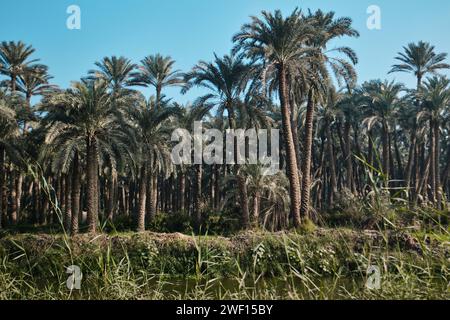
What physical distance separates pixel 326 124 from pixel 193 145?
461 inches

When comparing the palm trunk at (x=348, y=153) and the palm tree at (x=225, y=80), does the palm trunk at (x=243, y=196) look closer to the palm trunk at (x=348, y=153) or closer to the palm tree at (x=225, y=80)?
the palm tree at (x=225, y=80)

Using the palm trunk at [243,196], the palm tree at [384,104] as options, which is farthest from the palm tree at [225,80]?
the palm tree at [384,104]

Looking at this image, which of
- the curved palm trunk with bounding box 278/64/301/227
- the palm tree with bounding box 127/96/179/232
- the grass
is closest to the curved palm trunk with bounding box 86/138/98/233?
the palm tree with bounding box 127/96/179/232

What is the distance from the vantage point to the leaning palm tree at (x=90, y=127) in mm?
22250

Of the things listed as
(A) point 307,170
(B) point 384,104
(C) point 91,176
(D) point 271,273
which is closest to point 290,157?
(A) point 307,170

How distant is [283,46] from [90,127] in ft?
36.7

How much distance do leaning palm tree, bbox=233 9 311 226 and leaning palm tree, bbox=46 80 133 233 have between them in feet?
26.3

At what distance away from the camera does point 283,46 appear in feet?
75.0

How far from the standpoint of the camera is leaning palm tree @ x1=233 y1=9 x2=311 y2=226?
22.7 metres

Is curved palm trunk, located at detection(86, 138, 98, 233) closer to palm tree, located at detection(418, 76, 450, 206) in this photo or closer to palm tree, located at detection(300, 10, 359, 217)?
palm tree, located at detection(300, 10, 359, 217)

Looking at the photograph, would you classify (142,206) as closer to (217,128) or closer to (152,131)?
(152,131)

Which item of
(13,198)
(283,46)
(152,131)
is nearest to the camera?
(283,46)

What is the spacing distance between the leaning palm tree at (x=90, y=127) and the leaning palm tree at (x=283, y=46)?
316 inches
